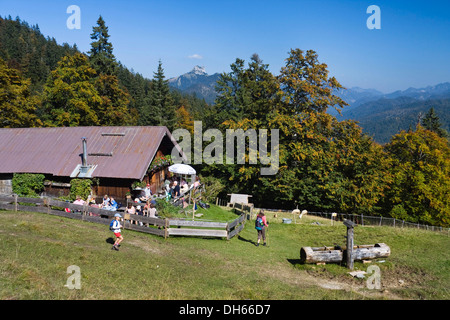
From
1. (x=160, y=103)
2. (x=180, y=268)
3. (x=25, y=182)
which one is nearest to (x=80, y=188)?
(x=25, y=182)

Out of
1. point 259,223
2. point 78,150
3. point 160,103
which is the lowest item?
point 259,223

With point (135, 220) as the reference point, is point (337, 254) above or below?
below

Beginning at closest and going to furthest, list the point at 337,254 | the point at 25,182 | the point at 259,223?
1. the point at 337,254
2. the point at 259,223
3. the point at 25,182

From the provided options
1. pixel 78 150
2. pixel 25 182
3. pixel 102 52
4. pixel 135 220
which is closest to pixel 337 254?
pixel 135 220

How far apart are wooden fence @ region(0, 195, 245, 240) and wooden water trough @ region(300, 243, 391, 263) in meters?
5.00

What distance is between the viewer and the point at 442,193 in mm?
33125

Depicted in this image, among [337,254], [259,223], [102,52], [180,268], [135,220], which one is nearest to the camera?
[180,268]

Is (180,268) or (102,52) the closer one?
(180,268)

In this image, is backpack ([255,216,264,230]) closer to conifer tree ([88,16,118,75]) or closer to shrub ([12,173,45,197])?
shrub ([12,173,45,197])

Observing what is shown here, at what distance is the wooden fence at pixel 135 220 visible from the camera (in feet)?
52.5

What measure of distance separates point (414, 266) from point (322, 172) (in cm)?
1764

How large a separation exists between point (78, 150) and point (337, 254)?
19.4m

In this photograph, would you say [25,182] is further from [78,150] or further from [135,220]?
[135,220]

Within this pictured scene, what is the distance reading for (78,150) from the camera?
22.6m
